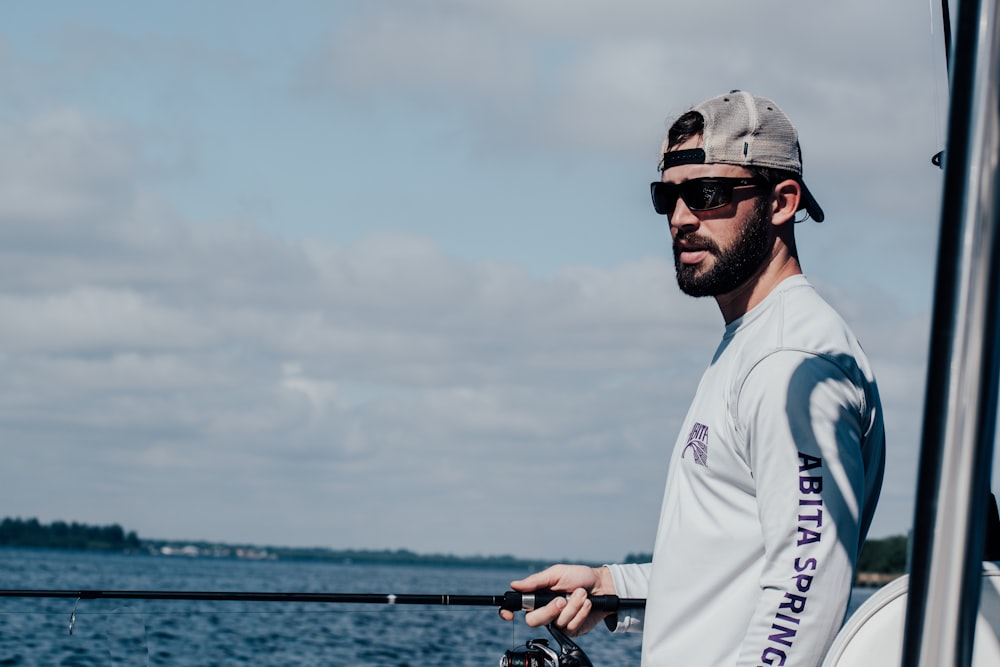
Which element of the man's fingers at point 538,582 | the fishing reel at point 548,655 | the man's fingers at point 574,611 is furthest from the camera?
the man's fingers at point 538,582

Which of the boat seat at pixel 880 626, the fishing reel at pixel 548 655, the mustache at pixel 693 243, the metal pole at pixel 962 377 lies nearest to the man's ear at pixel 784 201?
the mustache at pixel 693 243

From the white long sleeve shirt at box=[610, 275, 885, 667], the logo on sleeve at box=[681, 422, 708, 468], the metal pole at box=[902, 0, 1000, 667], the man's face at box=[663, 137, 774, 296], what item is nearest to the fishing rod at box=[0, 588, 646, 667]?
the white long sleeve shirt at box=[610, 275, 885, 667]

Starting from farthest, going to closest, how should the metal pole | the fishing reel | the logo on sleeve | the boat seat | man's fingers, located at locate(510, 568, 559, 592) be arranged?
man's fingers, located at locate(510, 568, 559, 592), the fishing reel, the logo on sleeve, the boat seat, the metal pole

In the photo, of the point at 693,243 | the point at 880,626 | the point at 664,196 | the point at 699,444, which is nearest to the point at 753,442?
the point at 699,444

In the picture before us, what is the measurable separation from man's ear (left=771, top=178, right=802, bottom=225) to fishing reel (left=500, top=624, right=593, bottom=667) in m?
0.98

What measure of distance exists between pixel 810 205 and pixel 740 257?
10.2 inches

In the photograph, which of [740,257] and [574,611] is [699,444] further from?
[574,611]

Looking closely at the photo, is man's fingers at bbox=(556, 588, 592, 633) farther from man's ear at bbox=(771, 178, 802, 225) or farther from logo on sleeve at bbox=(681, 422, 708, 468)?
man's ear at bbox=(771, 178, 802, 225)

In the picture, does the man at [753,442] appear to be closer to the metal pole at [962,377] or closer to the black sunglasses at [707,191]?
the black sunglasses at [707,191]

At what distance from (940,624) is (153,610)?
4284 cm

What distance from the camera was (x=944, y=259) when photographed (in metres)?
0.90

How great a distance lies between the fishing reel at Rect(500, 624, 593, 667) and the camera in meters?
2.48

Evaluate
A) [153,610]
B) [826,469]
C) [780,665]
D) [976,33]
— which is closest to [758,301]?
[826,469]

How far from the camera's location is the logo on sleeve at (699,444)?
2207 mm
